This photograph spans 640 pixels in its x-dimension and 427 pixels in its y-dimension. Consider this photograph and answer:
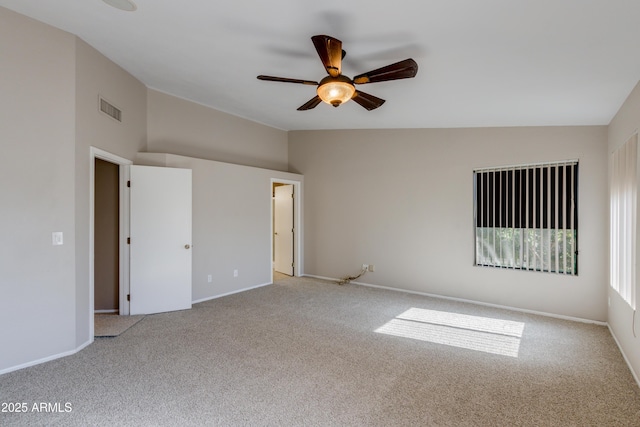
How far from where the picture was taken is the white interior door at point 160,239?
14.0ft

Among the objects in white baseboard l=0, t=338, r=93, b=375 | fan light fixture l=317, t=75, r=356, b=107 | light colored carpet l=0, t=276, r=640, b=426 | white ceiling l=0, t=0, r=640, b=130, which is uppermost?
white ceiling l=0, t=0, r=640, b=130

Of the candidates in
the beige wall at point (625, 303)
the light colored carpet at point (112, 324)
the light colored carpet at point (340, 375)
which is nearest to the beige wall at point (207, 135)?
the light colored carpet at point (112, 324)

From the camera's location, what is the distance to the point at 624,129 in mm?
3168

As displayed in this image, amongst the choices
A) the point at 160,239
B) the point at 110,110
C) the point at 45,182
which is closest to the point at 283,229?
the point at 160,239

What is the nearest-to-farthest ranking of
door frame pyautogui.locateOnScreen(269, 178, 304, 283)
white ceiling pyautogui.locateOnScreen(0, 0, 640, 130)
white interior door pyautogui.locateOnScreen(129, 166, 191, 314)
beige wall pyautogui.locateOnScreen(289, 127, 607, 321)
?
white ceiling pyautogui.locateOnScreen(0, 0, 640, 130)
beige wall pyautogui.locateOnScreen(289, 127, 607, 321)
white interior door pyautogui.locateOnScreen(129, 166, 191, 314)
door frame pyautogui.locateOnScreen(269, 178, 304, 283)

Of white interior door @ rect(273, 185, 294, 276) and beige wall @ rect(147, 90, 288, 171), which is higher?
beige wall @ rect(147, 90, 288, 171)

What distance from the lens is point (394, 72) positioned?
2568 mm

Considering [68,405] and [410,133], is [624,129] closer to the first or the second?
[410,133]

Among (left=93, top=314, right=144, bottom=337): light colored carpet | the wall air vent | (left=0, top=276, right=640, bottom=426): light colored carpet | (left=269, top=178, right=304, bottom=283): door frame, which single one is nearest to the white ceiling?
the wall air vent

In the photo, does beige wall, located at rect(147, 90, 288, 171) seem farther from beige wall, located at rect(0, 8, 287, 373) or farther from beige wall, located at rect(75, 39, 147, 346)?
beige wall, located at rect(0, 8, 287, 373)

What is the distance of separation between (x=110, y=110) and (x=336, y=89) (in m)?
2.82

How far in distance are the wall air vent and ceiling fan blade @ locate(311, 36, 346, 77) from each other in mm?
2712

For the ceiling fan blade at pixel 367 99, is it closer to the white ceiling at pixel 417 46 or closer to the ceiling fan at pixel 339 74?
the ceiling fan at pixel 339 74

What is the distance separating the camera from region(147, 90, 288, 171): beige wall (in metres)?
4.90
